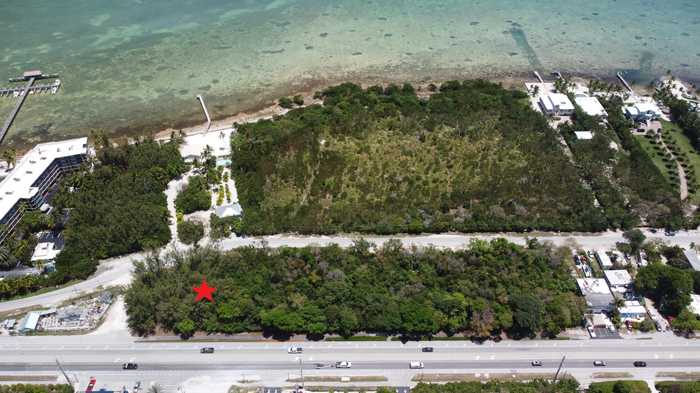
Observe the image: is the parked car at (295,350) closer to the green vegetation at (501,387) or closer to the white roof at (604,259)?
the green vegetation at (501,387)

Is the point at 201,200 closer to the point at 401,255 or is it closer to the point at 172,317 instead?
the point at 172,317

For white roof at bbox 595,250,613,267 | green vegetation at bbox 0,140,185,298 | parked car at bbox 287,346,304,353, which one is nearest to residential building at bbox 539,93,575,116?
white roof at bbox 595,250,613,267

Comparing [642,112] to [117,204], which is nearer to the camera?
[117,204]

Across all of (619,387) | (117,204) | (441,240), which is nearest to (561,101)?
(441,240)

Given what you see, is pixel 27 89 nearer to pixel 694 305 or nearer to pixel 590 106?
pixel 590 106

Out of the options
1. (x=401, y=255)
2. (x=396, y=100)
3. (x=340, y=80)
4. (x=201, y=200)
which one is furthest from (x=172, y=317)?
(x=340, y=80)

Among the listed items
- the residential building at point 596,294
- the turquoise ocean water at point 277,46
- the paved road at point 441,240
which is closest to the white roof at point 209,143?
the turquoise ocean water at point 277,46
